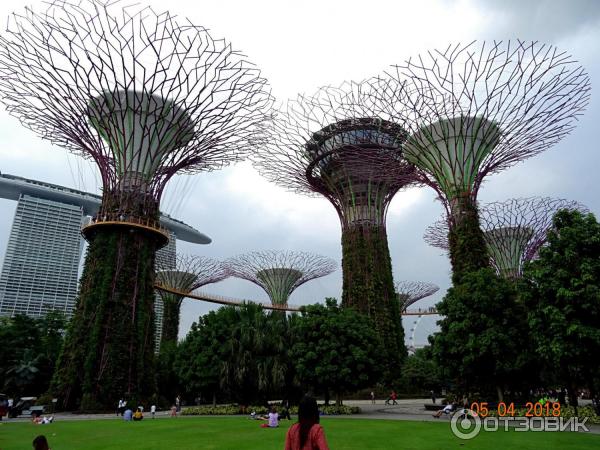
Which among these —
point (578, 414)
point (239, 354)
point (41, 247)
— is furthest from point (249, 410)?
point (41, 247)

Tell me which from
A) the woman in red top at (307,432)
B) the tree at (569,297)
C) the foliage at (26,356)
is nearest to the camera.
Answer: the woman in red top at (307,432)

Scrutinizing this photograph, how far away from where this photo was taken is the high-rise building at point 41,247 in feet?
256

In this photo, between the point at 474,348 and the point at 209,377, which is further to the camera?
the point at 209,377

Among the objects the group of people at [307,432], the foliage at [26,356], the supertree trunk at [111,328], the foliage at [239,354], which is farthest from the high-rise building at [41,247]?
the group of people at [307,432]

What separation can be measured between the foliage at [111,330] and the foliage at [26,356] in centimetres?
772

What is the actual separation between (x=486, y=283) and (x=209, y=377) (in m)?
15.3

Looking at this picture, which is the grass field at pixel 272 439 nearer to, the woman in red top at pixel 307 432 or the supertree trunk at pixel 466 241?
the woman in red top at pixel 307 432

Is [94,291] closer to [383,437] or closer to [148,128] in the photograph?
[148,128]

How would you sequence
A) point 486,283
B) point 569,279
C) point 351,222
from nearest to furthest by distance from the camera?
point 569,279
point 486,283
point 351,222

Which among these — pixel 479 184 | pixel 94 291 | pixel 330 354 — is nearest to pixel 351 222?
pixel 479 184

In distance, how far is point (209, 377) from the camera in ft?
79.1

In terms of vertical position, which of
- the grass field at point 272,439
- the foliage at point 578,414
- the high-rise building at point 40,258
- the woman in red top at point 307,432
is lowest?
the grass field at point 272,439

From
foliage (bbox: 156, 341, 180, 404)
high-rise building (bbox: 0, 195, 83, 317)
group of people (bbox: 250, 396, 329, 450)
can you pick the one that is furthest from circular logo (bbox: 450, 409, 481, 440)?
high-rise building (bbox: 0, 195, 83, 317)

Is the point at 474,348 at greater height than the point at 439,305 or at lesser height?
lesser
